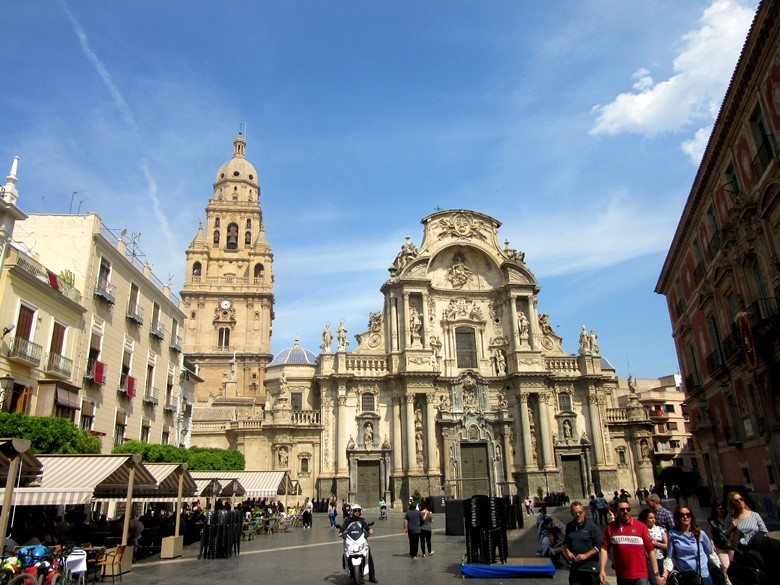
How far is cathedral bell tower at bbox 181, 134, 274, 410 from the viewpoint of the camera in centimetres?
6212

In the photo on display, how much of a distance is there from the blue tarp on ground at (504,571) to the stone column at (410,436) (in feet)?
83.2

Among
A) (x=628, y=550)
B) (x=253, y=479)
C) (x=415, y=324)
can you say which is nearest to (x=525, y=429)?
(x=415, y=324)

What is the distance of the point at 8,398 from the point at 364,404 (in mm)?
24053

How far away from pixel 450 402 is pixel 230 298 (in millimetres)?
35050

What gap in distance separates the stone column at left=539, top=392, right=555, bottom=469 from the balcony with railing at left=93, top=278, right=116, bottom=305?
90.3 feet

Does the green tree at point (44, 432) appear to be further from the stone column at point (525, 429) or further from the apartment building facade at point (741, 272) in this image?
the stone column at point (525, 429)

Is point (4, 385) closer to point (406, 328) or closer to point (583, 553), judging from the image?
point (583, 553)

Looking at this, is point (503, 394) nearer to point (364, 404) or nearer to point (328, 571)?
point (364, 404)

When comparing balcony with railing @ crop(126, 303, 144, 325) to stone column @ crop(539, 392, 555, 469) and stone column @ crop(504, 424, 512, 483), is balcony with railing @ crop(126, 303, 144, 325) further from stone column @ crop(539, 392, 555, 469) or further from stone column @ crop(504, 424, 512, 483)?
stone column @ crop(539, 392, 555, 469)

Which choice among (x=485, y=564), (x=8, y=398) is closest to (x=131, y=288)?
(x=8, y=398)

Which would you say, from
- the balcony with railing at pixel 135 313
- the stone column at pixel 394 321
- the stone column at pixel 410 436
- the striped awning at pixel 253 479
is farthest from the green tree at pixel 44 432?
the stone column at pixel 394 321

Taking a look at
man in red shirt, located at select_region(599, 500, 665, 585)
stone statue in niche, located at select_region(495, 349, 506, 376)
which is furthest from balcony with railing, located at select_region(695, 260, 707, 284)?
man in red shirt, located at select_region(599, 500, 665, 585)

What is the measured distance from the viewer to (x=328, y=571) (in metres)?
13.9

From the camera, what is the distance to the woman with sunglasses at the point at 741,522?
7514 millimetres
